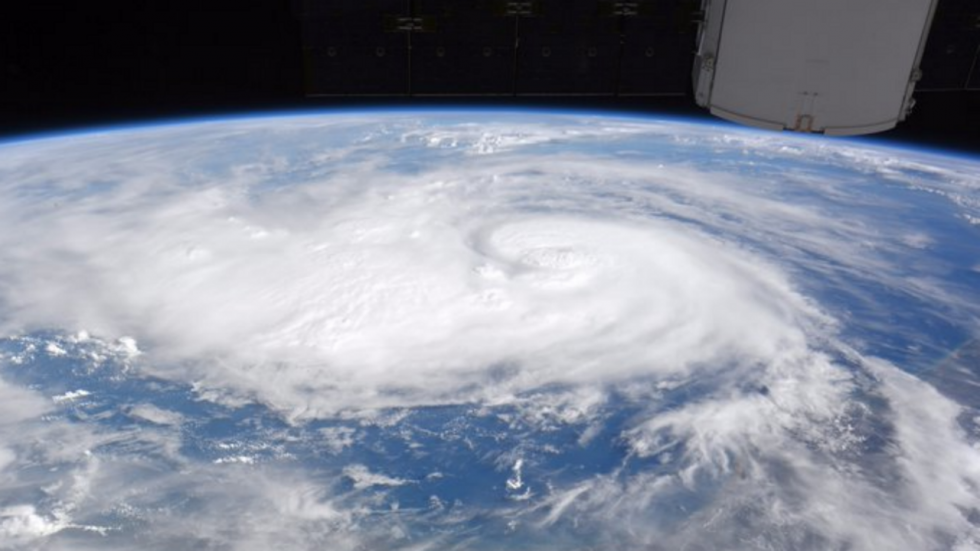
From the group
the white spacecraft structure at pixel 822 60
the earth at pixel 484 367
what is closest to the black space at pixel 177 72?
the earth at pixel 484 367

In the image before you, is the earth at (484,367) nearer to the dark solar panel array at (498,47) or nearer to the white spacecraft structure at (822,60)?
the white spacecraft structure at (822,60)

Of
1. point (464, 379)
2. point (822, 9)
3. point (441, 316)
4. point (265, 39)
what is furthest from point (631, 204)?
point (265, 39)

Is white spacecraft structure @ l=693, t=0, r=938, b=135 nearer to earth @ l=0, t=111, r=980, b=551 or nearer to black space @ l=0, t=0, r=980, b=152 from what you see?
earth @ l=0, t=111, r=980, b=551

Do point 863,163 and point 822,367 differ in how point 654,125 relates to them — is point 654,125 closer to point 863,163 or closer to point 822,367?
point 863,163

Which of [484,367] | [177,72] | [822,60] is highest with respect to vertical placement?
[822,60]

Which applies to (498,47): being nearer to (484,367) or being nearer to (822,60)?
(484,367)

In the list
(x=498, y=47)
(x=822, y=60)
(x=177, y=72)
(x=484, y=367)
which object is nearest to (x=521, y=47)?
(x=498, y=47)

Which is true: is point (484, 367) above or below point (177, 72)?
below
